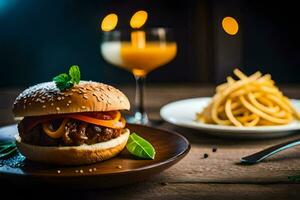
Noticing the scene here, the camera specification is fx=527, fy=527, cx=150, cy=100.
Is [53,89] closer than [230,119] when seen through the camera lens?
Yes

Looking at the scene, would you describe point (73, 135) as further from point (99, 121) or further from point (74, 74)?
point (74, 74)

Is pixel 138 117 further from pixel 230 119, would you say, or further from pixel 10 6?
pixel 10 6

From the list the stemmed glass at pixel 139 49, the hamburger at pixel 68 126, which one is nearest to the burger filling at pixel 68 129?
the hamburger at pixel 68 126

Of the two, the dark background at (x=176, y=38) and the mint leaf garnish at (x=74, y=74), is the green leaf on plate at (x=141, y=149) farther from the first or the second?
the dark background at (x=176, y=38)

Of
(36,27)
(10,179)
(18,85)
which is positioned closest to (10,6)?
(36,27)

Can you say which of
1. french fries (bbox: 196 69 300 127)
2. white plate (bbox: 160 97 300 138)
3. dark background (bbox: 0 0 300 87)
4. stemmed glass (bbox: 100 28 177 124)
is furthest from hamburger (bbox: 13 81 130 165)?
dark background (bbox: 0 0 300 87)

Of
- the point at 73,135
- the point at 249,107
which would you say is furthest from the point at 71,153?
the point at 249,107

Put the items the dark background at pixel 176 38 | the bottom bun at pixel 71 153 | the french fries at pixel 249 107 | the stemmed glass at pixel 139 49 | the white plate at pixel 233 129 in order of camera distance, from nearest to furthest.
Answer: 1. the bottom bun at pixel 71 153
2. the white plate at pixel 233 129
3. the french fries at pixel 249 107
4. the stemmed glass at pixel 139 49
5. the dark background at pixel 176 38
